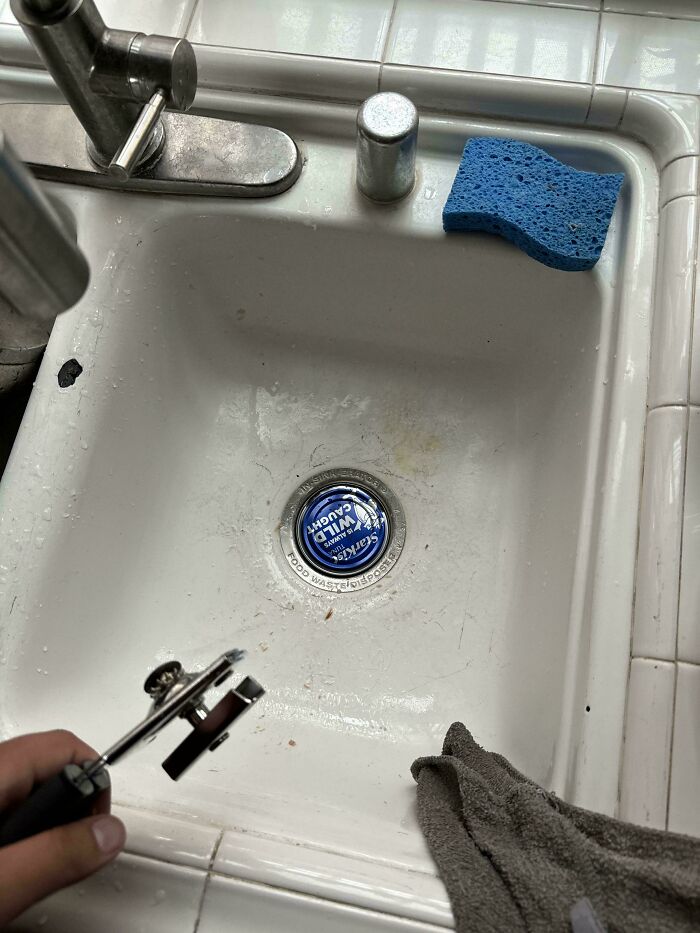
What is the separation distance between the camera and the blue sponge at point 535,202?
0.62 metres

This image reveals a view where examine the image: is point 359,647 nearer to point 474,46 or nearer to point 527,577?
point 527,577

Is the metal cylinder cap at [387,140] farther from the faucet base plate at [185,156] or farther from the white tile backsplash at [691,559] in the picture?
the white tile backsplash at [691,559]

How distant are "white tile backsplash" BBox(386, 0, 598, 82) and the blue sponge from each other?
3.3 inches

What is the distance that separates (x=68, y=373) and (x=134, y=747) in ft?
1.16

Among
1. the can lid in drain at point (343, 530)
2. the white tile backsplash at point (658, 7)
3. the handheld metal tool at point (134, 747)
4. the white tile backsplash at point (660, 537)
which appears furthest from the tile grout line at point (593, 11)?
the handheld metal tool at point (134, 747)

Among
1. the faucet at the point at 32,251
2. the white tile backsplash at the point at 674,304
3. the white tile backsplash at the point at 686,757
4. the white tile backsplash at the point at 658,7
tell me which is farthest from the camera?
the white tile backsplash at the point at 658,7

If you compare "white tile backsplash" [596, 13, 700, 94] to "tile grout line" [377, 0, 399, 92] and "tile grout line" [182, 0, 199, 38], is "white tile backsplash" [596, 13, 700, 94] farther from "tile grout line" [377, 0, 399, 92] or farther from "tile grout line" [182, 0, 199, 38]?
"tile grout line" [182, 0, 199, 38]

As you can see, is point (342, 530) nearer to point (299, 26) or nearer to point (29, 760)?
point (29, 760)

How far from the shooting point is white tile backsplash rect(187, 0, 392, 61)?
670mm

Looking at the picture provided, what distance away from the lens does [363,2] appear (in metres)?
0.69

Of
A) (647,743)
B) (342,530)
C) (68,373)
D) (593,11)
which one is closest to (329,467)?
(342,530)

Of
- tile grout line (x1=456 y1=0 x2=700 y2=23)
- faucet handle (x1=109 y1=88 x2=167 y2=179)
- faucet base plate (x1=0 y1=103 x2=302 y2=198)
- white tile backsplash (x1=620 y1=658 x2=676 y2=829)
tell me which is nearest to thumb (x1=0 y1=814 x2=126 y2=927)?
white tile backsplash (x1=620 y1=658 x2=676 y2=829)

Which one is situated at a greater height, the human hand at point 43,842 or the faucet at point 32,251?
the faucet at point 32,251

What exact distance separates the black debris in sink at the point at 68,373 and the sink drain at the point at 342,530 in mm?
253
